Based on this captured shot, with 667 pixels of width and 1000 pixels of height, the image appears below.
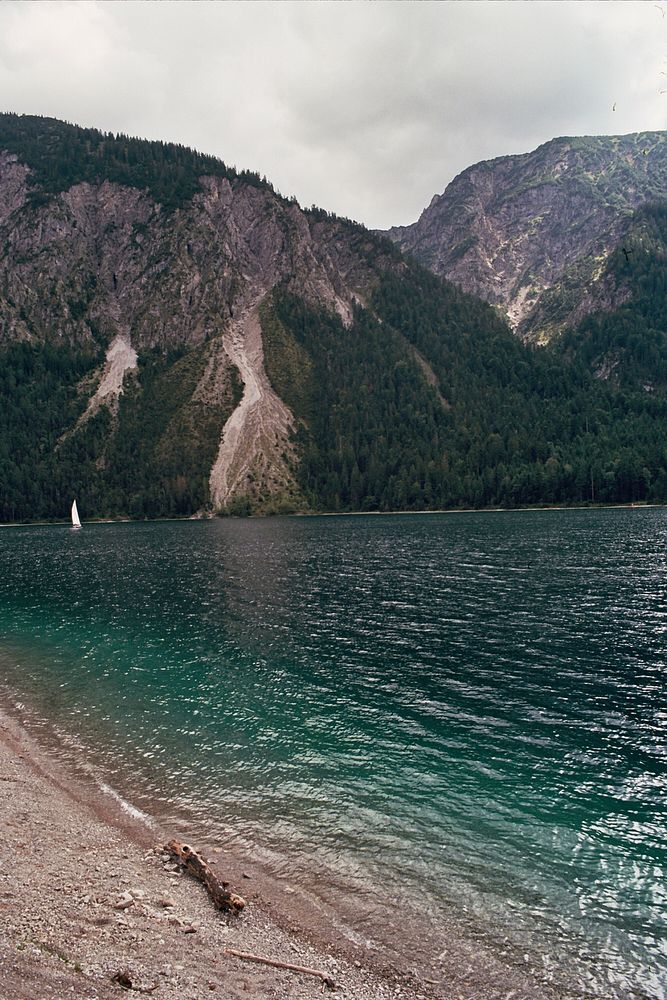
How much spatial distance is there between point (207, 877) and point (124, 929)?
9.71 ft

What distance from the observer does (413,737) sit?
30.2m

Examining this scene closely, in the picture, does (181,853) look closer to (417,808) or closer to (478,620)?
(417,808)

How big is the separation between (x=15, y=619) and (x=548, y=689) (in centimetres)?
5654

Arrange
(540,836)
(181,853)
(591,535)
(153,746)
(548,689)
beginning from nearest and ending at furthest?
(181,853) → (540,836) → (153,746) → (548,689) → (591,535)

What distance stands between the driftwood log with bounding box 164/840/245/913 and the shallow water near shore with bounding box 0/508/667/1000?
2139 mm

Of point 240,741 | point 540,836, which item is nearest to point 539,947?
point 540,836

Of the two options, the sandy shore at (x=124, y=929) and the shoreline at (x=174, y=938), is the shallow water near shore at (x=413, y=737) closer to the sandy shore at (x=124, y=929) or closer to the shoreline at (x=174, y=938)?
the shoreline at (x=174, y=938)

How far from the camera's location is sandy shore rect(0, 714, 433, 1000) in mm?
13375

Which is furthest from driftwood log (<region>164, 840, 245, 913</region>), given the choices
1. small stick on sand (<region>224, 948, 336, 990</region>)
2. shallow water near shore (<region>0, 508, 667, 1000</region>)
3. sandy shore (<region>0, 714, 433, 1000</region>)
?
shallow water near shore (<region>0, 508, 667, 1000</region>)

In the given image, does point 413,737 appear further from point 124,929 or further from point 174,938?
point 124,929

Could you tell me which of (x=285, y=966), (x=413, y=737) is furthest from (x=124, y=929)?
(x=413, y=737)

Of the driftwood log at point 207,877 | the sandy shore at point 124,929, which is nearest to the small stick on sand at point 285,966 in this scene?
the sandy shore at point 124,929

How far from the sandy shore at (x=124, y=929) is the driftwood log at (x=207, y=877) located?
0.90 ft

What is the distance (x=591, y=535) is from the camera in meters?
128
